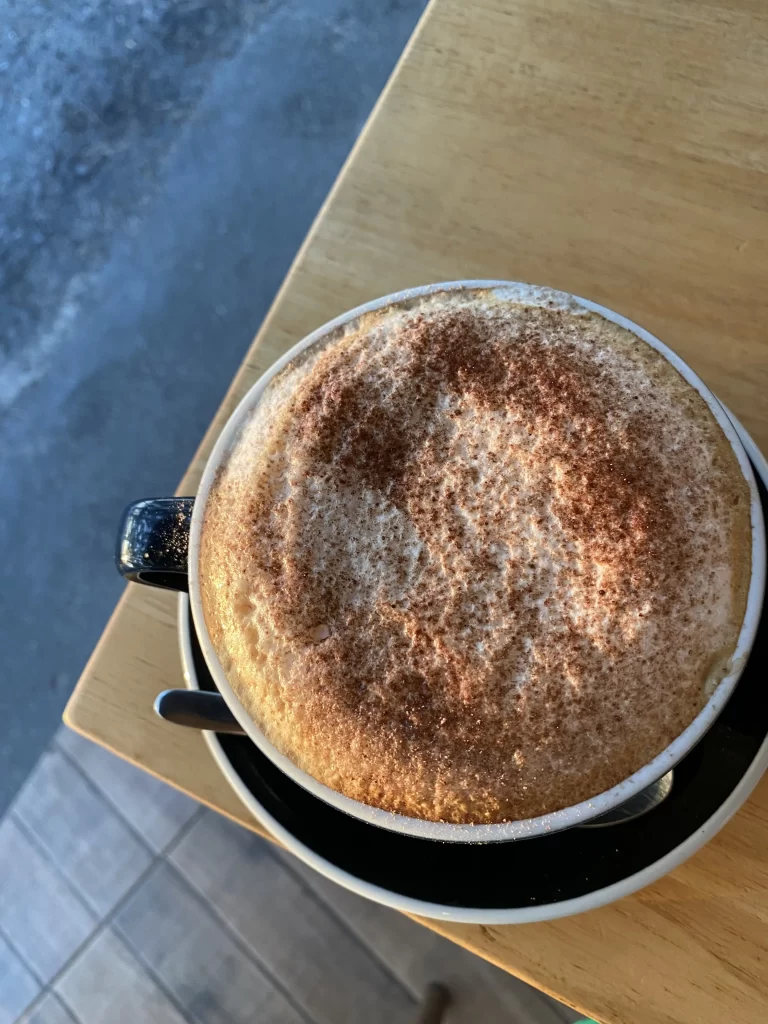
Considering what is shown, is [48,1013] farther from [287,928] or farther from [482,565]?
[482,565]

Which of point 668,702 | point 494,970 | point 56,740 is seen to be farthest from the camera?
point 56,740

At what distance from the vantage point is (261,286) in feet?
5.53

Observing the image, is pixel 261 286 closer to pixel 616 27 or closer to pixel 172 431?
pixel 172 431

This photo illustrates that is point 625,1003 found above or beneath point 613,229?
beneath

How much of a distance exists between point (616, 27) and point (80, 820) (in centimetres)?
145

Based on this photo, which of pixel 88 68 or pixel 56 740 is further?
pixel 88 68

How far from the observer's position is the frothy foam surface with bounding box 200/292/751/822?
408 millimetres

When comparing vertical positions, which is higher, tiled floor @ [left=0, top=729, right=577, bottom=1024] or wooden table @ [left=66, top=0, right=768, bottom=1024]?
wooden table @ [left=66, top=0, right=768, bottom=1024]

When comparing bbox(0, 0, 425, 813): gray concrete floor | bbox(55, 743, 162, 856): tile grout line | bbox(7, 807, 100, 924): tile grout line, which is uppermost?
bbox(0, 0, 425, 813): gray concrete floor

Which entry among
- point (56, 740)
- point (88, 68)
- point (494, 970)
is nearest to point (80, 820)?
point (56, 740)

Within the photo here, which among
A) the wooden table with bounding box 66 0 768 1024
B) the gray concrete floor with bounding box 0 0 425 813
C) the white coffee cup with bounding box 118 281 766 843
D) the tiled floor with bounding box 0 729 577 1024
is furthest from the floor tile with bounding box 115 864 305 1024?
the white coffee cup with bounding box 118 281 766 843

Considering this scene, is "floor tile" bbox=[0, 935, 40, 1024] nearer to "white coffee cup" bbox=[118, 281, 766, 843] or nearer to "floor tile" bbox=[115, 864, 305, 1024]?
"floor tile" bbox=[115, 864, 305, 1024]

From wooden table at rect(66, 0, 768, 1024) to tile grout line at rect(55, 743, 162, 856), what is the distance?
747 mm

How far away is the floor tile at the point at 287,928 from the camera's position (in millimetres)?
1228
